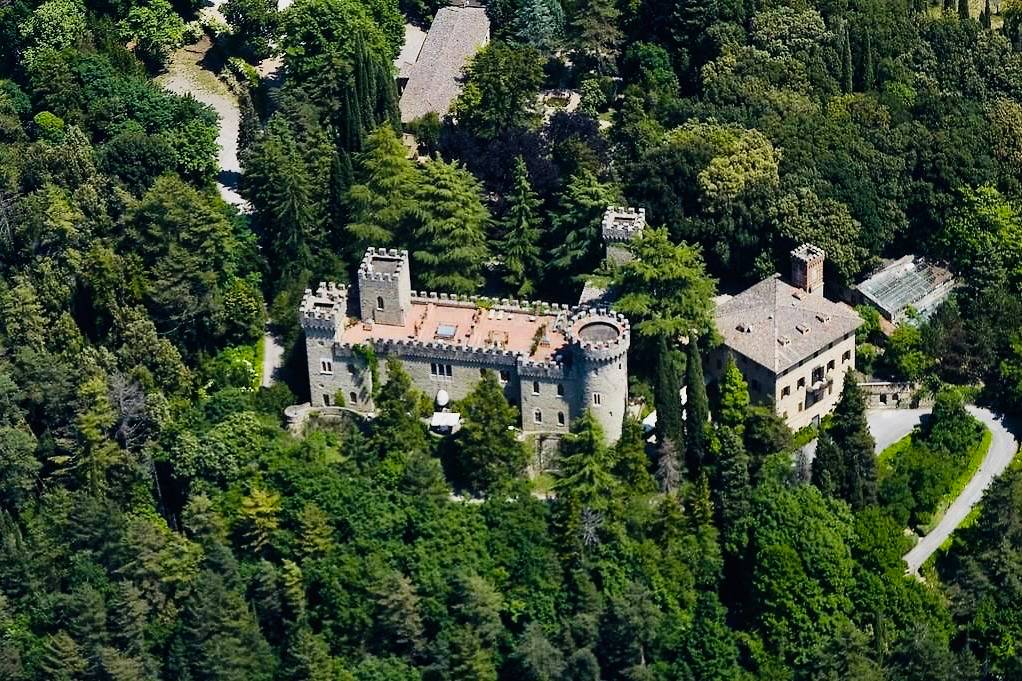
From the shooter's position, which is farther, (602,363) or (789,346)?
(789,346)

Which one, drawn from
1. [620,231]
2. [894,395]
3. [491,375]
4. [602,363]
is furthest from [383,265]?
[894,395]

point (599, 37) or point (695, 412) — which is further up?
point (599, 37)

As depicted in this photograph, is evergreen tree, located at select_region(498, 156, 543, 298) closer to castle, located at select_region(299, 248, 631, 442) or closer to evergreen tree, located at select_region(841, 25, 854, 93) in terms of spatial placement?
castle, located at select_region(299, 248, 631, 442)

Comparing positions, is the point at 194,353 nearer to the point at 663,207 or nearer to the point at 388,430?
the point at 388,430

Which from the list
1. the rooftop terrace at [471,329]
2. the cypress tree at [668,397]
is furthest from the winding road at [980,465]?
the rooftop terrace at [471,329]

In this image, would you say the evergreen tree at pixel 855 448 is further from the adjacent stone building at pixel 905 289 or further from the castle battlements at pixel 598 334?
the castle battlements at pixel 598 334

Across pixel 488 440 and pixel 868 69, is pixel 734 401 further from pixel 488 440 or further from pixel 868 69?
pixel 868 69

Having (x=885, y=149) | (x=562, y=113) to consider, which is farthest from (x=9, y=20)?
(x=885, y=149)

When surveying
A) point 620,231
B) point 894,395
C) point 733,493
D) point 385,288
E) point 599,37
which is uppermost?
point 599,37
